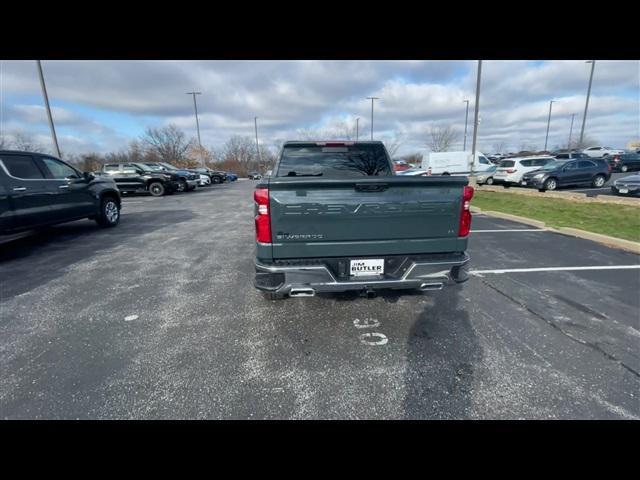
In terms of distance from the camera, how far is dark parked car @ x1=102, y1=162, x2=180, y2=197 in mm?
16484

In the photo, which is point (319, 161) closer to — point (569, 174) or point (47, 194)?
point (47, 194)

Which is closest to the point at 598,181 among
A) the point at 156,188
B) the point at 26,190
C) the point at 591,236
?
the point at 591,236

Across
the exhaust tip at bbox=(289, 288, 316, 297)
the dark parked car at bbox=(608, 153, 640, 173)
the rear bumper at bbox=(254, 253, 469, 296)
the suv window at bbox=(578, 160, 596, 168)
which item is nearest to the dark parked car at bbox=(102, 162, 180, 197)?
the rear bumper at bbox=(254, 253, 469, 296)

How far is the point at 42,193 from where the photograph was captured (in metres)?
6.12

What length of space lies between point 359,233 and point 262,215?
927mm

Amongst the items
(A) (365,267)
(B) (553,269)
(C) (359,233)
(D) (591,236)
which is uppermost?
(C) (359,233)

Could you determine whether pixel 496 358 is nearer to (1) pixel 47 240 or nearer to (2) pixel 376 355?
(2) pixel 376 355

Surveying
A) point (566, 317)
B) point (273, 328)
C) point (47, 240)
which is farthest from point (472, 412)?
point (47, 240)

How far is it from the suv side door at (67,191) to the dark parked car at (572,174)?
64.8 feet

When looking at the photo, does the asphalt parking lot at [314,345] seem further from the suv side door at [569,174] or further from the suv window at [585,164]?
the suv window at [585,164]

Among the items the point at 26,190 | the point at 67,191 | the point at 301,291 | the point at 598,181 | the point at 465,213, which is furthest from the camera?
the point at 598,181
